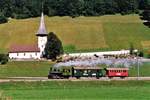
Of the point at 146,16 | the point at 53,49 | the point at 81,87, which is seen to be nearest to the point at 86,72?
the point at 81,87

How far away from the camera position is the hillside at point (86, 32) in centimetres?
14338

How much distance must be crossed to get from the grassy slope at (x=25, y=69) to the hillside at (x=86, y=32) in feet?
108

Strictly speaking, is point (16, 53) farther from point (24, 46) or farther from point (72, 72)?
point (72, 72)

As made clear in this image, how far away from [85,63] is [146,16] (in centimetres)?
7133

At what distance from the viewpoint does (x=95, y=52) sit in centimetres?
12888

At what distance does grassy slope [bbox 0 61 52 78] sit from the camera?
9062 cm

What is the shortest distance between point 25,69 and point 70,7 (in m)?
90.1

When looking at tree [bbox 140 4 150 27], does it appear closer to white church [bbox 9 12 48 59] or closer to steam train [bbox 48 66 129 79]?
white church [bbox 9 12 48 59]

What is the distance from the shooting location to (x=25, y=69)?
96438 millimetres

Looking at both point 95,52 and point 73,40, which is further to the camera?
point 73,40

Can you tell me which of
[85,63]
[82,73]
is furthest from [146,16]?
[82,73]

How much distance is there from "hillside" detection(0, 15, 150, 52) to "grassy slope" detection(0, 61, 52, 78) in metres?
32.8

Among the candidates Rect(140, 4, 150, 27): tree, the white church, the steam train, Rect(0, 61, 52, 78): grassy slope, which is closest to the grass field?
the steam train

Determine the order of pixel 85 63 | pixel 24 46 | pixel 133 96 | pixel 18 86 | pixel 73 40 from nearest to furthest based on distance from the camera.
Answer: pixel 133 96
pixel 18 86
pixel 85 63
pixel 24 46
pixel 73 40
